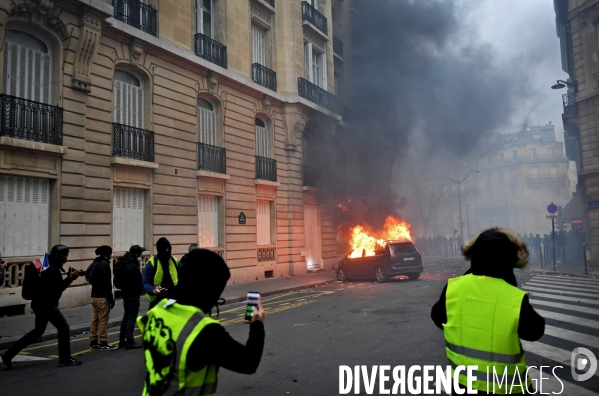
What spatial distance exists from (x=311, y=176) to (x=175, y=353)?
20.2 m

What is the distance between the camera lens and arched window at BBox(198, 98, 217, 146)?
1666 cm

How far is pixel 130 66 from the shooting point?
13945 mm

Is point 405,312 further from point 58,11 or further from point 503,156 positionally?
point 503,156

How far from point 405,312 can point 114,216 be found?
8464 mm

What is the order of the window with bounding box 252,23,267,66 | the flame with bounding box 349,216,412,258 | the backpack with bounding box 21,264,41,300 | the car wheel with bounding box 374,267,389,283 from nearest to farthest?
the backpack with bounding box 21,264,41,300, the car wheel with bounding box 374,267,389,283, the window with bounding box 252,23,267,66, the flame with bounding box 349,216,412,258

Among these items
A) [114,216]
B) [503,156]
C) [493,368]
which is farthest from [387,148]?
[503,156]

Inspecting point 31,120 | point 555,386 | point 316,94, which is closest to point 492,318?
point 555,386

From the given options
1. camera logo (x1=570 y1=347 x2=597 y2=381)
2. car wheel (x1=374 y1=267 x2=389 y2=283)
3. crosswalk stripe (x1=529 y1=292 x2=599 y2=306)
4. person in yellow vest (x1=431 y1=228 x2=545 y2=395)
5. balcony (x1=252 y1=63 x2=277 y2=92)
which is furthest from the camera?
balcony (x1=252 y1=63 x2=277 y2=92)

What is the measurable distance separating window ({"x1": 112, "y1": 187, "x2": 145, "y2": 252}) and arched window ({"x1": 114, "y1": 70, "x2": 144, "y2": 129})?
2.10 metres

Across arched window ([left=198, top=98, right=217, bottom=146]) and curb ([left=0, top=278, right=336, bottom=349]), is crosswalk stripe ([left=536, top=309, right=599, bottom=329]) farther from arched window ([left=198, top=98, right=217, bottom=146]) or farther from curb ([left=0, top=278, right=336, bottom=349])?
arched window ([left=198, top=98, right=217, bottom=146])

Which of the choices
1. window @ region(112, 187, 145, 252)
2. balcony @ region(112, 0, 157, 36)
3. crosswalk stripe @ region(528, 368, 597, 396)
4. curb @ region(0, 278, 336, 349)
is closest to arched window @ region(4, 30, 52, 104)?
balcony @ region(112, 0, 157, 36)

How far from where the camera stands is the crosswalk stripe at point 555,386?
465 centimetres

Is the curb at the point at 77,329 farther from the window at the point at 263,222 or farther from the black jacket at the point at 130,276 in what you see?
the window at the point at 263,222

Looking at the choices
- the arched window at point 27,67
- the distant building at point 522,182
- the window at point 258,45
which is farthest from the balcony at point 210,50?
the distant building at point 522,182
